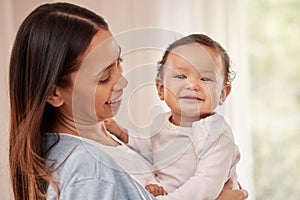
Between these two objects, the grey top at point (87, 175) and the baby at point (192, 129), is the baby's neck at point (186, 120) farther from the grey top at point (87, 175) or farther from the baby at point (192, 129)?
the grey top at point (87, 175)

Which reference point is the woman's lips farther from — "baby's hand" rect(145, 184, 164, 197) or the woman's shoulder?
"baby's hand" rect(145, 184, 164, 197)

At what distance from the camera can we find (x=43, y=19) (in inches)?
36.9

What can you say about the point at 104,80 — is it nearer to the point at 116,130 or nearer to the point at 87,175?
the point at 87,175

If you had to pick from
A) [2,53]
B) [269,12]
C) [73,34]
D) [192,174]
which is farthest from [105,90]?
[269,12]

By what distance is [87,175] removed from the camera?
0.88 m

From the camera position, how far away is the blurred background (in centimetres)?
211

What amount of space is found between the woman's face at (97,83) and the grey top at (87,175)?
0.18ft

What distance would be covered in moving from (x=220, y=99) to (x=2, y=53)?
3.48ft

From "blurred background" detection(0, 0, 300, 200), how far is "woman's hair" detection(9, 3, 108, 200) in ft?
1.47

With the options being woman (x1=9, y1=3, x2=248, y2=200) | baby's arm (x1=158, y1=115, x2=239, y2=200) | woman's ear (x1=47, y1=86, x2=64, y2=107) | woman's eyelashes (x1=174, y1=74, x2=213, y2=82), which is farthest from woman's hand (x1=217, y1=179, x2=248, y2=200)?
woman's ear (x1=47, y1=86, x2=64, y2=107)

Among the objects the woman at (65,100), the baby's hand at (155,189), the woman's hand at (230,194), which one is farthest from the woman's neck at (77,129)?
the woman's hand at (230,194)

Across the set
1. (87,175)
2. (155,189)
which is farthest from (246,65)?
(87,175)

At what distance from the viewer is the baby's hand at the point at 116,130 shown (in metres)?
1.33

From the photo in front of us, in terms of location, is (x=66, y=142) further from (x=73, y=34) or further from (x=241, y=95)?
(x=241, y=95)
